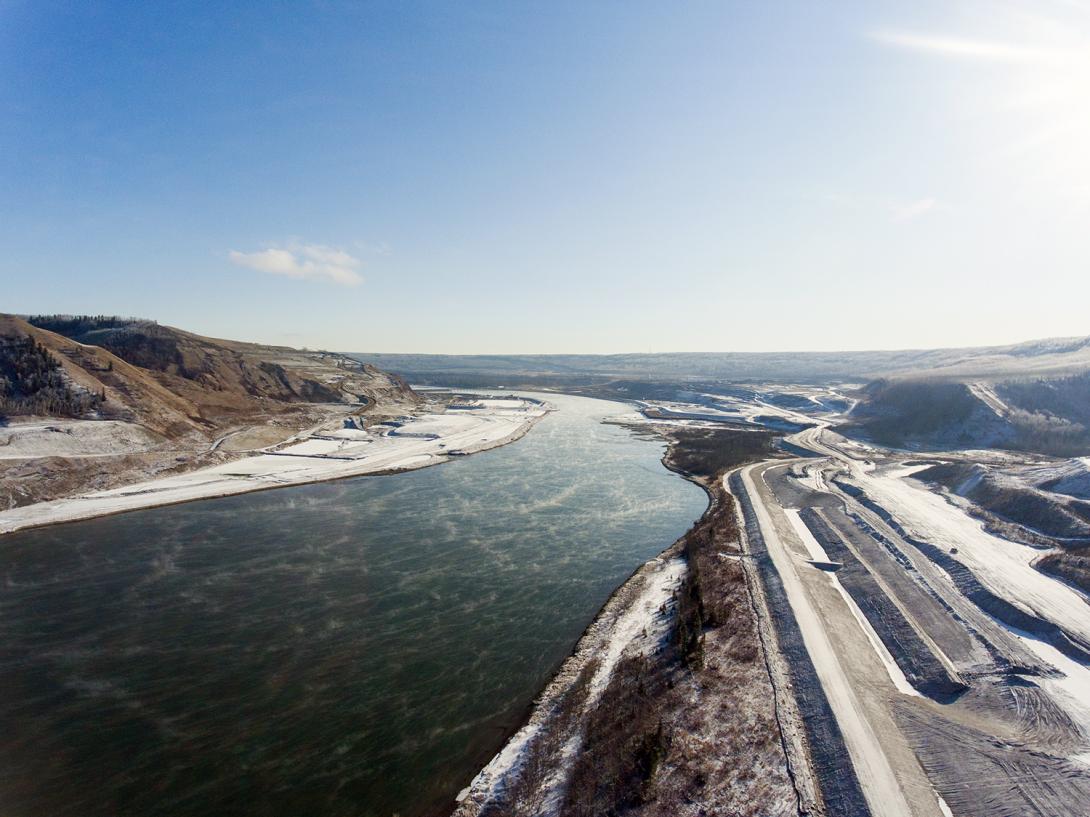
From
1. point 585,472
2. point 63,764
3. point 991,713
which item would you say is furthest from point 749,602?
point 585,472

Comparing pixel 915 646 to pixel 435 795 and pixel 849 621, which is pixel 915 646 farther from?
pixel 435 795

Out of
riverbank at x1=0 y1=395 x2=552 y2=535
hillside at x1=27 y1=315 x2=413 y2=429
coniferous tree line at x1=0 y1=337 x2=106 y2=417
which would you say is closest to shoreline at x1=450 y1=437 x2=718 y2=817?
riverbank at x1=0 y1=395 x2=552 y2=535

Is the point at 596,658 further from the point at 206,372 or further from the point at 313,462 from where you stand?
the point at 206,372

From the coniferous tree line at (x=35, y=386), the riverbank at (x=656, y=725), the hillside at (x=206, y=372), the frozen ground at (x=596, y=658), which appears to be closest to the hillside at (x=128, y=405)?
the coniferous tree line at (x=35, y=386)

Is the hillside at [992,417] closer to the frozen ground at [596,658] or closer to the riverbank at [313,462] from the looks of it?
the riverbank at [313,462]

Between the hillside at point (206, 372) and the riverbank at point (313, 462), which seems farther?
the hillside at point (206, 372)

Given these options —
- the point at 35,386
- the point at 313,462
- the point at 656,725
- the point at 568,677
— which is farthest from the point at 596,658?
the point at 35,386
